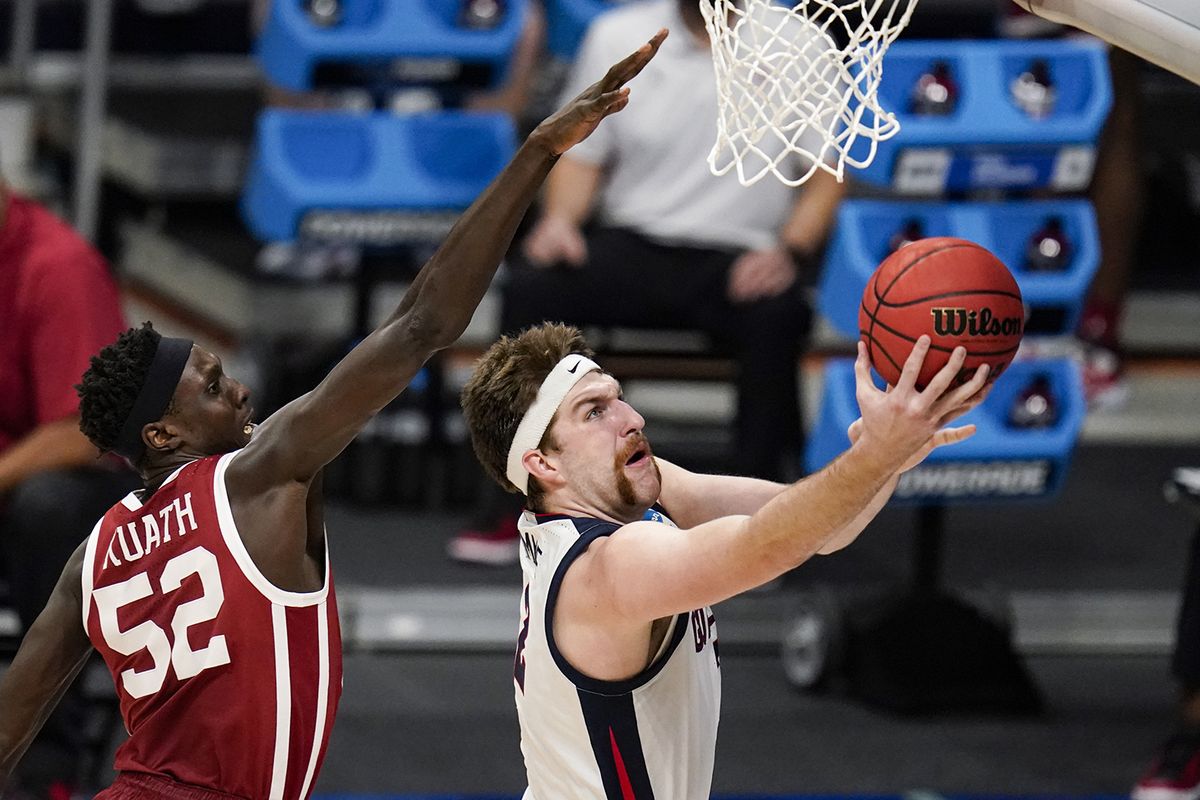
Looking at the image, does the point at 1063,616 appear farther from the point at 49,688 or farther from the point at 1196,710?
the point at 49,688

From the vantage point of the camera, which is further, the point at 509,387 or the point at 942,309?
the point at 509,387

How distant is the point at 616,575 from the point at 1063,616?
3.56m

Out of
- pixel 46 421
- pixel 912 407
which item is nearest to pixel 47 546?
pixel 46 421

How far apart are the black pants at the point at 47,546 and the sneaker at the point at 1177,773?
8.92 feet

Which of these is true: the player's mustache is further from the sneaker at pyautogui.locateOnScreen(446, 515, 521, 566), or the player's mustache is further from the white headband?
the sneaker at pyautogui.locateOnScreen(446, 515, 521, 566)

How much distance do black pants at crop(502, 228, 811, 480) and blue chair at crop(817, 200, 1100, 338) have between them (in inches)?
13.3

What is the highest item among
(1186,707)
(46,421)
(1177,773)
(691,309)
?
(691,309)

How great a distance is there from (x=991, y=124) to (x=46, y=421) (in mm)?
2649

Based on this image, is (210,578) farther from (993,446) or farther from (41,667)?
(993,446)

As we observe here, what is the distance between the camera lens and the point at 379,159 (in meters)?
6.39

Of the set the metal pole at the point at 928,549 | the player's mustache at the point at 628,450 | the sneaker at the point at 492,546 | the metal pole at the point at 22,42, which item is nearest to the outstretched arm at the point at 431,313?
the player's mustache at the point at 628,450

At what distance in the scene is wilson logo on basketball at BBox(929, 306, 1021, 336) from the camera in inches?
109

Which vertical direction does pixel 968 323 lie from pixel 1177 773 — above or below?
above

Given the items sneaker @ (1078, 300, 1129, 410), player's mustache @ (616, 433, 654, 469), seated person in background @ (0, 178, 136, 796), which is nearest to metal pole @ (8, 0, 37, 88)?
seated person in background @ (0, 178, 136, 796)
